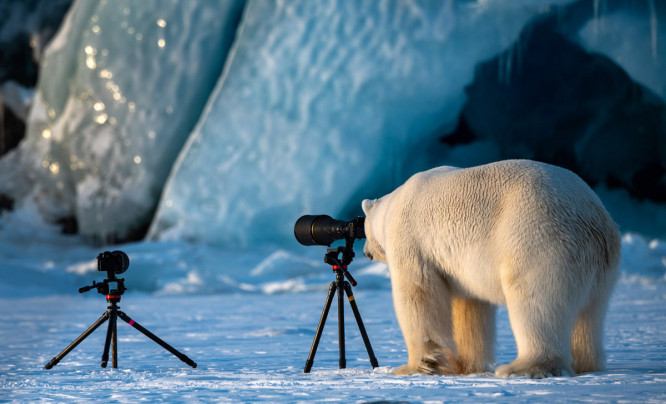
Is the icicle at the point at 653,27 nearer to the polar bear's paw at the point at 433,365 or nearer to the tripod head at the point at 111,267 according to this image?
the polar bear's paw at the point at 433,365

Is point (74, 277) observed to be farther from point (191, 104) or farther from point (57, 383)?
point (57, 383)

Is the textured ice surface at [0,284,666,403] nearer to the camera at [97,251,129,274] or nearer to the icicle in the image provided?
the camera at [97,251,129,274]

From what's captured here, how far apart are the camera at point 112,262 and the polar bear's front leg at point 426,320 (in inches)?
49.5

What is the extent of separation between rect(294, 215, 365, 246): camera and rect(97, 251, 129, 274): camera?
2.52 feet

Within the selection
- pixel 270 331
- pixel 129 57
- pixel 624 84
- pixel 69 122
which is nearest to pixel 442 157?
pixel 624 84

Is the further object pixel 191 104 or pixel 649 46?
pixel 191 104

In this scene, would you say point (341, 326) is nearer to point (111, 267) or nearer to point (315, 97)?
point (111, 267)

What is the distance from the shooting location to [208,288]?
8.95 metres

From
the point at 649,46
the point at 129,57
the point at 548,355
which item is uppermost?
the point at 129,57

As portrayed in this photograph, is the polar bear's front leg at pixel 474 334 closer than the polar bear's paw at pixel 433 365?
No

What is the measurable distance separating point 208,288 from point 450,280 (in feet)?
21.2

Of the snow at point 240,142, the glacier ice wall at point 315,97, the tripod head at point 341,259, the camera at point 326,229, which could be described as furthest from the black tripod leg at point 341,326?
the glacier ice wall at point 315,97

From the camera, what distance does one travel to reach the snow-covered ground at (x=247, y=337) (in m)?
2.36

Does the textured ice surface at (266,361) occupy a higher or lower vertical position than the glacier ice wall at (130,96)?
lower
